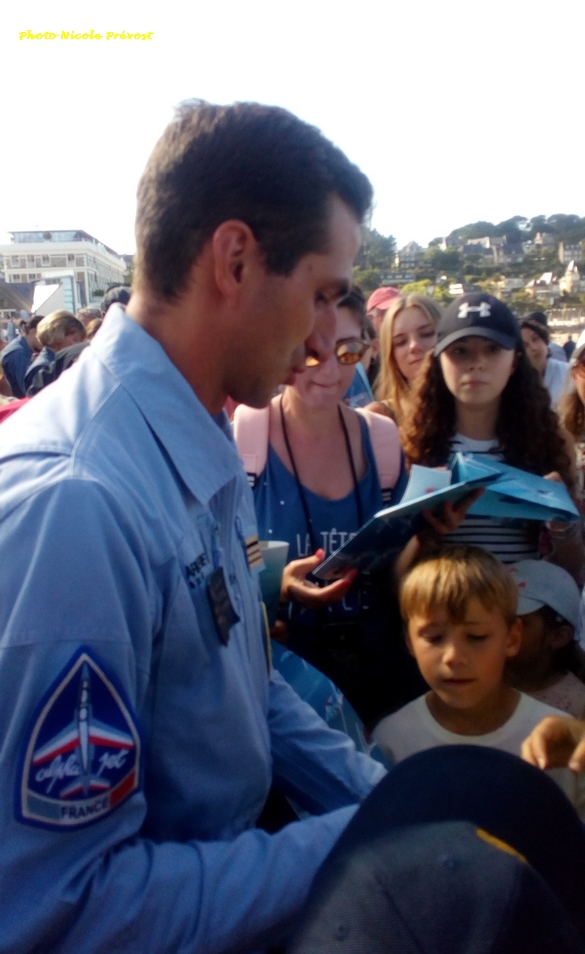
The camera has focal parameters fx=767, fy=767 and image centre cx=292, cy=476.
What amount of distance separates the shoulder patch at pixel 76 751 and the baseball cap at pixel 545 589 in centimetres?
187

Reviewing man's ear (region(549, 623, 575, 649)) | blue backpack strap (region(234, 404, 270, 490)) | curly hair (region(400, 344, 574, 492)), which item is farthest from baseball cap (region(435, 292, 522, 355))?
man's ear (region(549, 623, 575, 649))

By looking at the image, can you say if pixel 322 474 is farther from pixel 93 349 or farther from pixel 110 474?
pixel 110 474

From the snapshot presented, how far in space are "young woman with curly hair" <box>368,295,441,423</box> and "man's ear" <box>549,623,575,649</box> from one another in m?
1.42

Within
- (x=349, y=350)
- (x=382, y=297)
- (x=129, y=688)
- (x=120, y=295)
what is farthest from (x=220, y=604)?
(x=382, y=297)

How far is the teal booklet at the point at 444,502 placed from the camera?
2025 millimetres

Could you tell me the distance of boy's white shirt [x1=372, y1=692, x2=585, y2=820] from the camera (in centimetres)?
217

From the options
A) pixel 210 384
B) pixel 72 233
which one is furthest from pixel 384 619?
pixel 72 233

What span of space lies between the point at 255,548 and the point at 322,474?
3.49ft

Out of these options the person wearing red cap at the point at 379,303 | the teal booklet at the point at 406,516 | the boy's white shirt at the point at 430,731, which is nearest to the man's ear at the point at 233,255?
the teal booklet at the point at 406,516

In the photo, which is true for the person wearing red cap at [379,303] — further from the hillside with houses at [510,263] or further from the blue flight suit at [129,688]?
the hillside with houses at [510,263]

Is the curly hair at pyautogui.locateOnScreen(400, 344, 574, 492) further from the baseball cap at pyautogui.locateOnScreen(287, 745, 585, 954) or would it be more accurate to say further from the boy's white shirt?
the baseball cap at pyautogui.locateOnScreen(287, 745, 585, 954)

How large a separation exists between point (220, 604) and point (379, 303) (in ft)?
16.6

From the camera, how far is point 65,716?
0.86 metres

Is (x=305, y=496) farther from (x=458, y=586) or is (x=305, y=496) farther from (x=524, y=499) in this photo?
(x=524, y=499)
